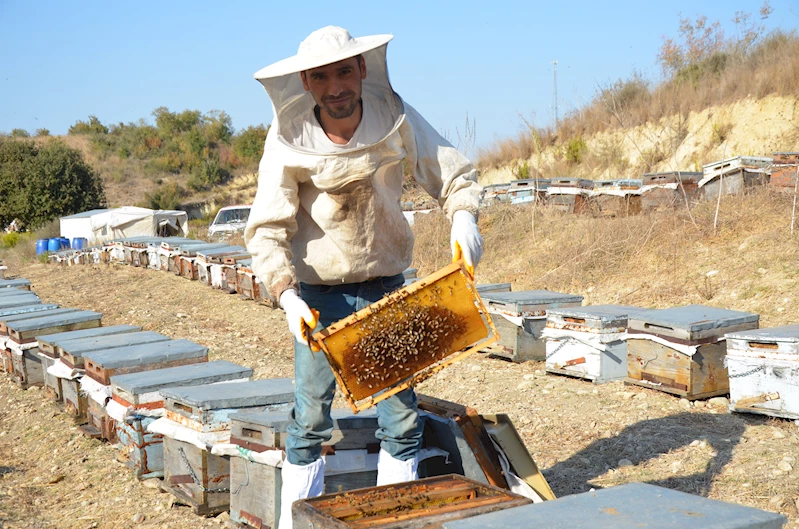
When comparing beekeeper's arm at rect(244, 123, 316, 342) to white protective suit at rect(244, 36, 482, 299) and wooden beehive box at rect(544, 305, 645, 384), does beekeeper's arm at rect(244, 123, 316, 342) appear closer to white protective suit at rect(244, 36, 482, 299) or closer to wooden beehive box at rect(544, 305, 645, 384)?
white protective suit at rect(244, 36, 482, 299)

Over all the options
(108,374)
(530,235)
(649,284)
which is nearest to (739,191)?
(649,284)

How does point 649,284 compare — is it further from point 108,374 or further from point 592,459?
point 108,374

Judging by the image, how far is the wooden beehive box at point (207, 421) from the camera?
11.5 ft

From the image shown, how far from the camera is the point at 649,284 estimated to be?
8758 mm

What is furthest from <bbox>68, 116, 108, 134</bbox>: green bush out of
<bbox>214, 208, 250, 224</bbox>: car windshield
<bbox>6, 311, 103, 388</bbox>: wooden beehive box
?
<bbox>6, 311, 103, 388</bbox>: wooden beehive box

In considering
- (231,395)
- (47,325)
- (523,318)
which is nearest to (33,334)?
(47,325)

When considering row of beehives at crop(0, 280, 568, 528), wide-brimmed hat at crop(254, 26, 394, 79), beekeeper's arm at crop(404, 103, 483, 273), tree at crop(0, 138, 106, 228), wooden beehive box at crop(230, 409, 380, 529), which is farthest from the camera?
tree at crop(0, 138, 106, 228)

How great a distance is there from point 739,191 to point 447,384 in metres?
5.82

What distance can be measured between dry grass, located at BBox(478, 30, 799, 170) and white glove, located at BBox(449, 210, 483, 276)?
35.4 feet

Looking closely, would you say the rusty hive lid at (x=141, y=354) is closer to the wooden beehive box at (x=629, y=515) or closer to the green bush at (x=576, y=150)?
the wooden beehive box at (x=629, y=515)

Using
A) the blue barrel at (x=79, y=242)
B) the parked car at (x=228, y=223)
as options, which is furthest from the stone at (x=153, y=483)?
the blue barrel at (x=79, y=242)

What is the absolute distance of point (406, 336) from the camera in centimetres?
262

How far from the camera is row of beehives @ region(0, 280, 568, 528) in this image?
299 cm

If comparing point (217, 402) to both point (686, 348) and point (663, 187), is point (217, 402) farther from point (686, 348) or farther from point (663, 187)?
point (663, 187)
